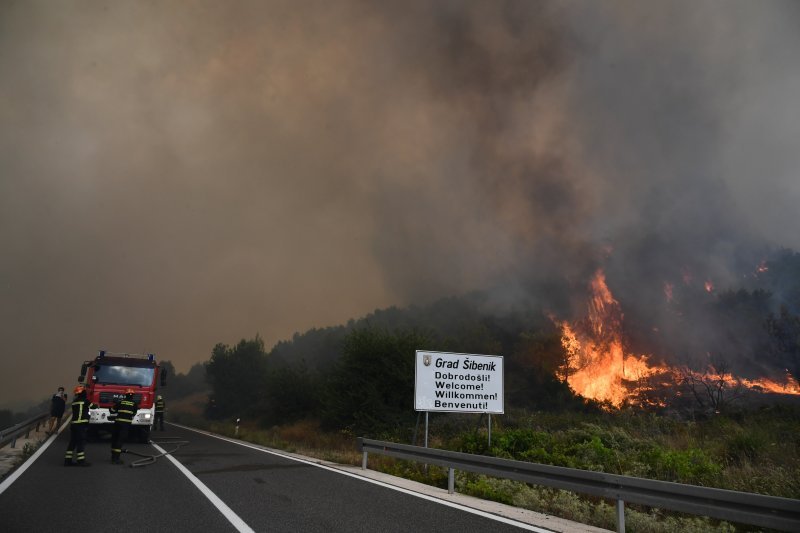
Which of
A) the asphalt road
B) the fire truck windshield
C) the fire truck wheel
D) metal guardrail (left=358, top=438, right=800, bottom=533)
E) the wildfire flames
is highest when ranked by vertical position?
the wildfire flames

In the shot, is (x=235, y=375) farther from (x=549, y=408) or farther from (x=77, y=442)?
(x=77, y=442)

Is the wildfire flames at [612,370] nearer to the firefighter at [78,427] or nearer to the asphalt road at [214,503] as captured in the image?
the asphalt road at [214,503]

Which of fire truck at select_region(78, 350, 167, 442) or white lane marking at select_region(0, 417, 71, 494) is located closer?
white lane marking at select_region(0, 417, 71, 494)

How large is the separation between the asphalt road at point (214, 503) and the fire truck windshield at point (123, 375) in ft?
20.0

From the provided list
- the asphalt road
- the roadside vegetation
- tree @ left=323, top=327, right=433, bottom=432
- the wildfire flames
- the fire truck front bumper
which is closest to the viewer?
the asphalt road

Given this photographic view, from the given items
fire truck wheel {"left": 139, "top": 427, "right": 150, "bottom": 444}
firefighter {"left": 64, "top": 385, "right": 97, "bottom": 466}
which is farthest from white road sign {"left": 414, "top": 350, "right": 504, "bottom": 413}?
fire truck wheel {"left": 139, "top": 427, "right": 150, "bottom": 444}

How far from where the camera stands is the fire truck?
17.9 meters

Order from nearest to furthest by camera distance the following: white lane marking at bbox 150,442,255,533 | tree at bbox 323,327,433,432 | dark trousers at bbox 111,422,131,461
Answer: white lane marking at bbox 150,442,255,533 < dark trousers at bbox 111,422,131,461 < tree at bbox 323,327,433,432

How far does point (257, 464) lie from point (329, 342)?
99072 millimetres

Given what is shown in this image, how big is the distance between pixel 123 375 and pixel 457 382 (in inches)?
500

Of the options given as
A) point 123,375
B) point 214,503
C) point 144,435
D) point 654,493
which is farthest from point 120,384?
point 654,493

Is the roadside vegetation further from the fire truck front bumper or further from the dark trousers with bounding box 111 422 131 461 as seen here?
the dark trousers with bounding box 111 422 131 461

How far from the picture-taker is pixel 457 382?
14602mm

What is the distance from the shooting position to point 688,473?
10.8m
